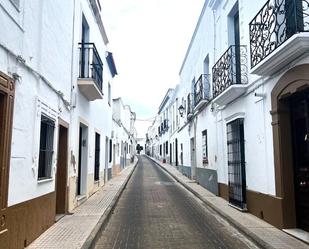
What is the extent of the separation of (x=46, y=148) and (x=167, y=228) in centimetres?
311

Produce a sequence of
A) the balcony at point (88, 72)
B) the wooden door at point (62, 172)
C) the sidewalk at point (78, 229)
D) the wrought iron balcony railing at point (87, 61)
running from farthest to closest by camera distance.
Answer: the wrought iron balcony railing at point (87, 61)
the balcony at point (88, 72)
the wooden door at point (62, 172)
the sidewalk at point (78, 229)

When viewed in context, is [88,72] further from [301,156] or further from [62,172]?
[301,156]

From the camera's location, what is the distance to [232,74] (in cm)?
1024

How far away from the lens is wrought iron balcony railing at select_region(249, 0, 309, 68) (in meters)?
6.38

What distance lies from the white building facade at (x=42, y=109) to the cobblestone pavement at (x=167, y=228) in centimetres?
141

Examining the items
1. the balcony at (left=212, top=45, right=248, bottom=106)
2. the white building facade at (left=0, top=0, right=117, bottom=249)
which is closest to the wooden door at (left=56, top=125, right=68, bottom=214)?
the white building facade at (left=0, top=0, right=117, bottom=249)

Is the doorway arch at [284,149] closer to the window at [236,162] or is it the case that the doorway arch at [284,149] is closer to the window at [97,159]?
the window at [236,162]

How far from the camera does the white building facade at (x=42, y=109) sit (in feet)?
16.8

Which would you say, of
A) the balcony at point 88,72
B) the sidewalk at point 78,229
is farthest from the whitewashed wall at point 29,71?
the balcony at point 88,72

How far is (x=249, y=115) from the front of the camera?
9.42 metres

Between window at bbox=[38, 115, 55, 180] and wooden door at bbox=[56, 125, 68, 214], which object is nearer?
window at bbox=[38, 115, 55, 180]

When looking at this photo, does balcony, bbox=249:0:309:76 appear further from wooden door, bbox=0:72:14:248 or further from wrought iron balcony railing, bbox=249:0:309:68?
wooden door, bbox=0:72:14:248

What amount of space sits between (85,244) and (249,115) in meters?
5.29

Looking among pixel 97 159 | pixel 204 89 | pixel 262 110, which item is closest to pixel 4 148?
pixel 262 110
